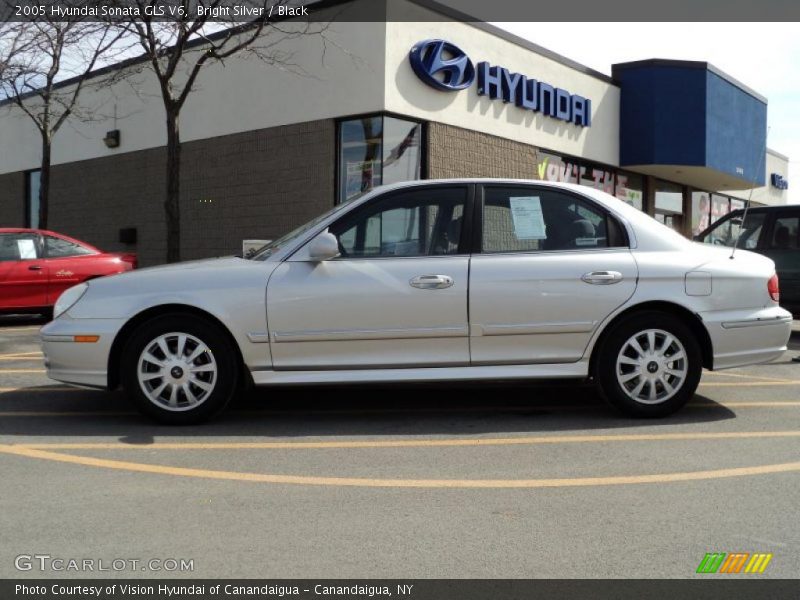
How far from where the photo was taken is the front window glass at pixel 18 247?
11.7 meters

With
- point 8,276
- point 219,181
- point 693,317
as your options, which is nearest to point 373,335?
point 693,317

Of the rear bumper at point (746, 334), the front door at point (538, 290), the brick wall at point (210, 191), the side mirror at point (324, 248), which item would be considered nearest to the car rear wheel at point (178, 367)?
the side mirror at point (324, 248)

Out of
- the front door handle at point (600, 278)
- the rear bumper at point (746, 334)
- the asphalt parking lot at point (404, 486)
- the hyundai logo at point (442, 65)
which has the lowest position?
the asphalt parking lot at point (404, 486)

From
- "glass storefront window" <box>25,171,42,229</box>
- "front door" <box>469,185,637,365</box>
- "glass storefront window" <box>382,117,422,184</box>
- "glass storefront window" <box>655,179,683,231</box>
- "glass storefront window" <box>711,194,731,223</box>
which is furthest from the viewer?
"glass storefront window" <box>711,194,731,223</box>

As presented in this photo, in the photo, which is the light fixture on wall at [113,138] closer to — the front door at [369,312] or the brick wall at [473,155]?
the brick wall at [473,155]

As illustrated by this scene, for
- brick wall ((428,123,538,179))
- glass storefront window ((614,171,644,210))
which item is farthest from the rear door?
glass storefront window ((614,171,644,210))

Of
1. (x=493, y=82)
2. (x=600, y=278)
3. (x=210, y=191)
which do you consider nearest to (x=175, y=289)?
(x=600, y=278)

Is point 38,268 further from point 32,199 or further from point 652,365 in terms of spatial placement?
point 32,199

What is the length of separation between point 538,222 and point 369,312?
134 cm

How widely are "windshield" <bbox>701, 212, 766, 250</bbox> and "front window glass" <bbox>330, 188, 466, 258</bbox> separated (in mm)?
6182

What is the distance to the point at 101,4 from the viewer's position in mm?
13773

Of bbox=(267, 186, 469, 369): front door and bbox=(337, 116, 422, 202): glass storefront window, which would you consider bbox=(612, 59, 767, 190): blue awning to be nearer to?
bbox=(337, 116, 422, 202): glass storefront window

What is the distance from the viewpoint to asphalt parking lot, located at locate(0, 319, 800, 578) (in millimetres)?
3182
